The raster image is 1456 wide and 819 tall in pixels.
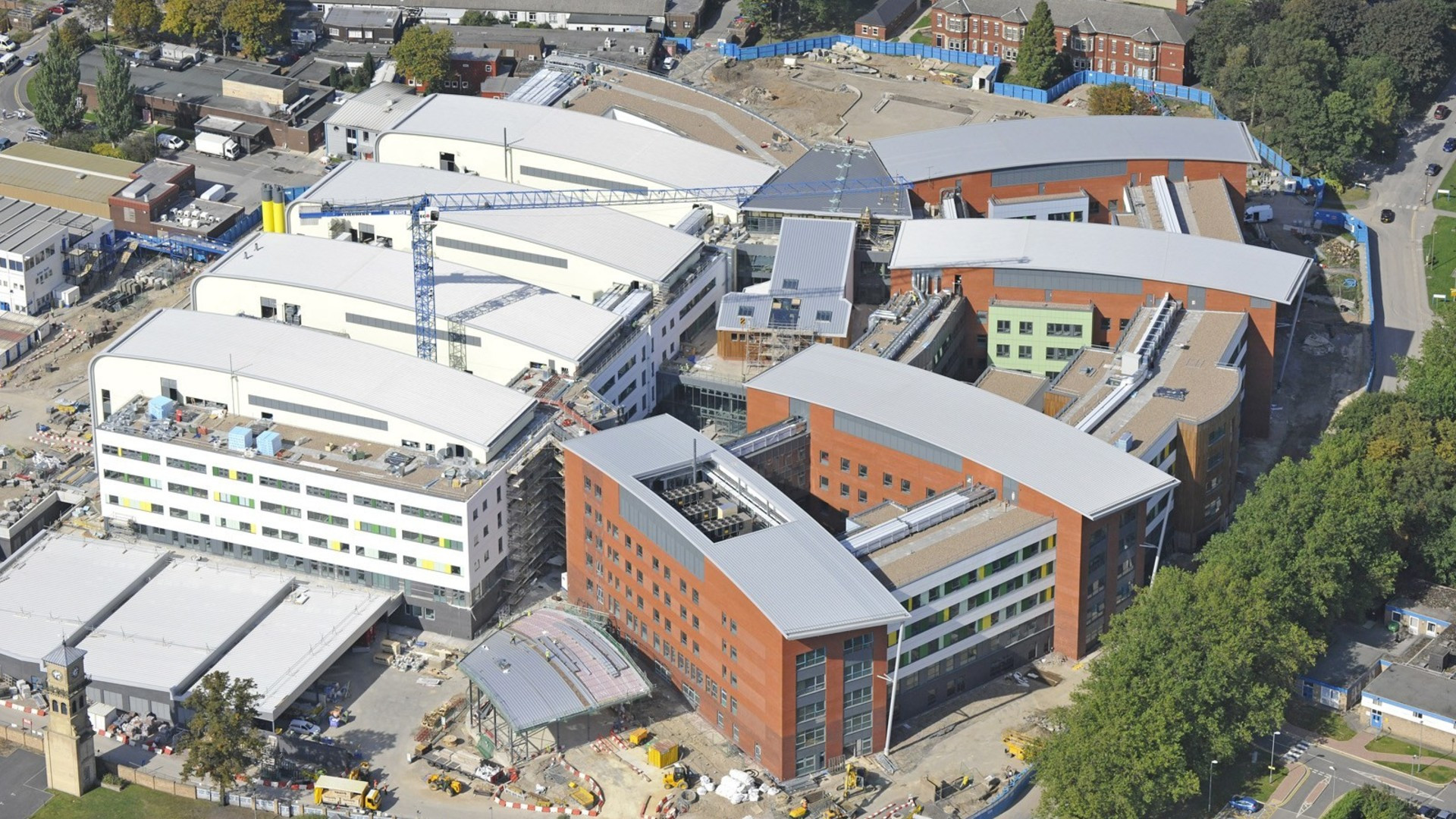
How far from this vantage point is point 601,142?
191 m

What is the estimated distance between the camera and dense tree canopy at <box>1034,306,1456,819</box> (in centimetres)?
12125

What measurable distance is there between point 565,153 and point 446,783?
254 ft

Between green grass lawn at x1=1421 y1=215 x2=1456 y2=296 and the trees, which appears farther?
green grass lawn at x1=1421 y1=215 x2=1456 y2=296

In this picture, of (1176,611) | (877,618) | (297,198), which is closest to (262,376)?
(297,198)

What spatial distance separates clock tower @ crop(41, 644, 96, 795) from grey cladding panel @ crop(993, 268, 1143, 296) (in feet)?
254

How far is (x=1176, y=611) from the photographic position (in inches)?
5084

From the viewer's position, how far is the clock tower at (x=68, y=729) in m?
124

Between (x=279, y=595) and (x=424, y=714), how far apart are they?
50.5 feet

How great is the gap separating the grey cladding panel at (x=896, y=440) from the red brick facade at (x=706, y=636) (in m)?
17.9

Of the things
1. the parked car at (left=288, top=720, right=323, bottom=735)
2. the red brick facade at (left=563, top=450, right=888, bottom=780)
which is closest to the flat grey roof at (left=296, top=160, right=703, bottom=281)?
the red brick facade at (left=563, top=450, right=888, bottom=780)

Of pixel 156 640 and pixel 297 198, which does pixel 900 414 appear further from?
pixel 297 198

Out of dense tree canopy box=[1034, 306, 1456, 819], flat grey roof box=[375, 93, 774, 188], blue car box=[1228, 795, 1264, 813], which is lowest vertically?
blue car box=[1228, 795, 1264, 813]

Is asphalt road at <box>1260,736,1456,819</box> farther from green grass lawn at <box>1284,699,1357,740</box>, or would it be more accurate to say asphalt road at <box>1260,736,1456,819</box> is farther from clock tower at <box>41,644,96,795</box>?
clock tower at <box>41,644,96,795</box>

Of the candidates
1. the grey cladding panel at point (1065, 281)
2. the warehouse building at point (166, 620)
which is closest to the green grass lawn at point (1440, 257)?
the grey cladding panel at point (1065, 281)
